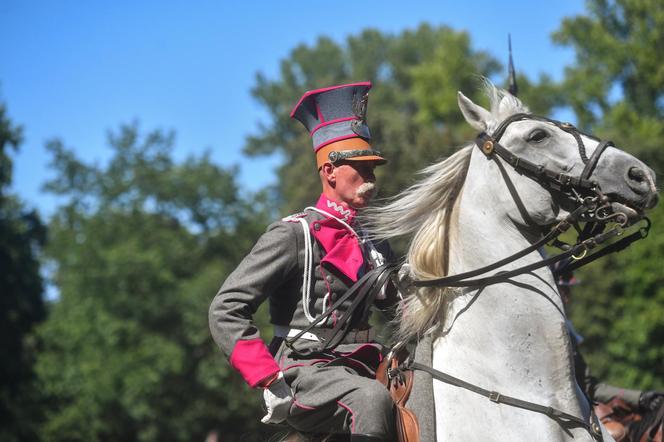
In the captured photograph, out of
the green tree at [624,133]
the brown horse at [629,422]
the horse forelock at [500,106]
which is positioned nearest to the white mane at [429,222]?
the horse forelock at [500,106]

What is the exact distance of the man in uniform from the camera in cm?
494

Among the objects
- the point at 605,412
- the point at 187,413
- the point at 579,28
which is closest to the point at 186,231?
the point at 187,413

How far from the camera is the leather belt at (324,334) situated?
17.6ft

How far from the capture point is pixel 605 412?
896 cm

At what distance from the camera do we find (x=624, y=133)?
33.6m

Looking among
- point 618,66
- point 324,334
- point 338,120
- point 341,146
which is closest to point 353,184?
point 341,146

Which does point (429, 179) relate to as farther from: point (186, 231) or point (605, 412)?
point (186, 231)

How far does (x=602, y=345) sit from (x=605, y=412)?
2062cm

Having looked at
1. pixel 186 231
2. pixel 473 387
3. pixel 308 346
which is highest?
pixel 186 231

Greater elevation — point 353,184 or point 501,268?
point 353,184

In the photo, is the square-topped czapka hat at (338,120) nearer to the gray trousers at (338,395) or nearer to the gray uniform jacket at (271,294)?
the gray uniform jacket at (271,294)

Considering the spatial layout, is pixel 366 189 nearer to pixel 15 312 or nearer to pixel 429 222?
pixel 429 222

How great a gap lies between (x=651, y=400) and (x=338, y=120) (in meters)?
4.90

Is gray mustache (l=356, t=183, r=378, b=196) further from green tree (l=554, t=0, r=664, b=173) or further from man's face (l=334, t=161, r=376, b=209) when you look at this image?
green tree (l=554, t=0, r=664, b=173)
